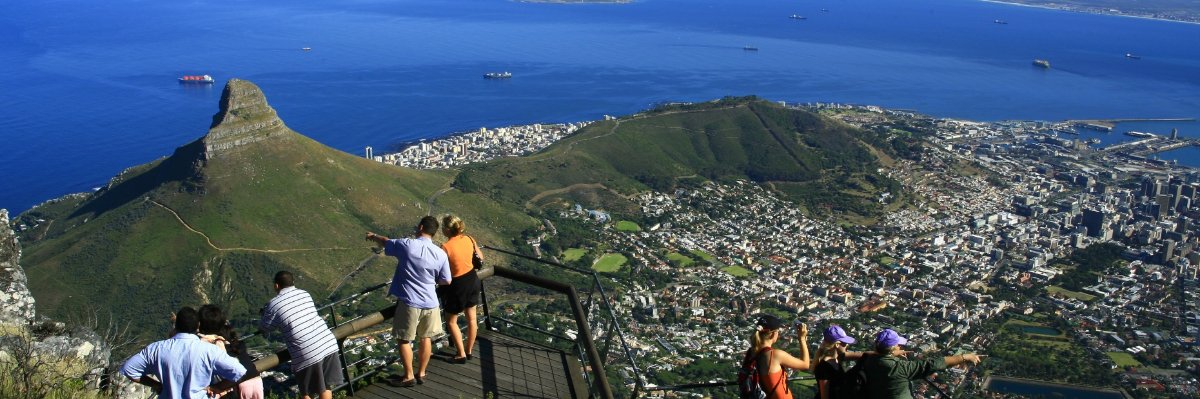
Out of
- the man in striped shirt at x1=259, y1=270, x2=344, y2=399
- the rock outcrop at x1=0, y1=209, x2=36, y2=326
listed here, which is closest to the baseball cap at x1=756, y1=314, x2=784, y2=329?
the man in striped shirt at x1=259, y1=270, x2=344, y2=399

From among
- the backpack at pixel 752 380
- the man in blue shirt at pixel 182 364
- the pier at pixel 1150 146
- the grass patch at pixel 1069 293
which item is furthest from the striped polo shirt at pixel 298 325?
the pier at pixel 1150 146

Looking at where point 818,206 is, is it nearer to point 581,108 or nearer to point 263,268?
point 263,268

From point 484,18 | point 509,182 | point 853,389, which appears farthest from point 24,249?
point 484,18

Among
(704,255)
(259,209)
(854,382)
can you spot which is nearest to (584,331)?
(854,382)

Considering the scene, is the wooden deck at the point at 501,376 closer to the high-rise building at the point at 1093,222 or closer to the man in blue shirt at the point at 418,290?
the man in blue shirt at the point at 418,290

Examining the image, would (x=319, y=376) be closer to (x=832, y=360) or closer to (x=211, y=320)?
(x=211, y=320)

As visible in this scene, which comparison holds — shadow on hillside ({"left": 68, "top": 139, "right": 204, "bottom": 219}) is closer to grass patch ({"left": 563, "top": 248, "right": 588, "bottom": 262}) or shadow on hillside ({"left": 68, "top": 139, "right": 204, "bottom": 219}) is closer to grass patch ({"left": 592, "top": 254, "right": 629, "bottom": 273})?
grass patch ({"left": 563, "top": 248, "right": 588, "bottom": 262})
